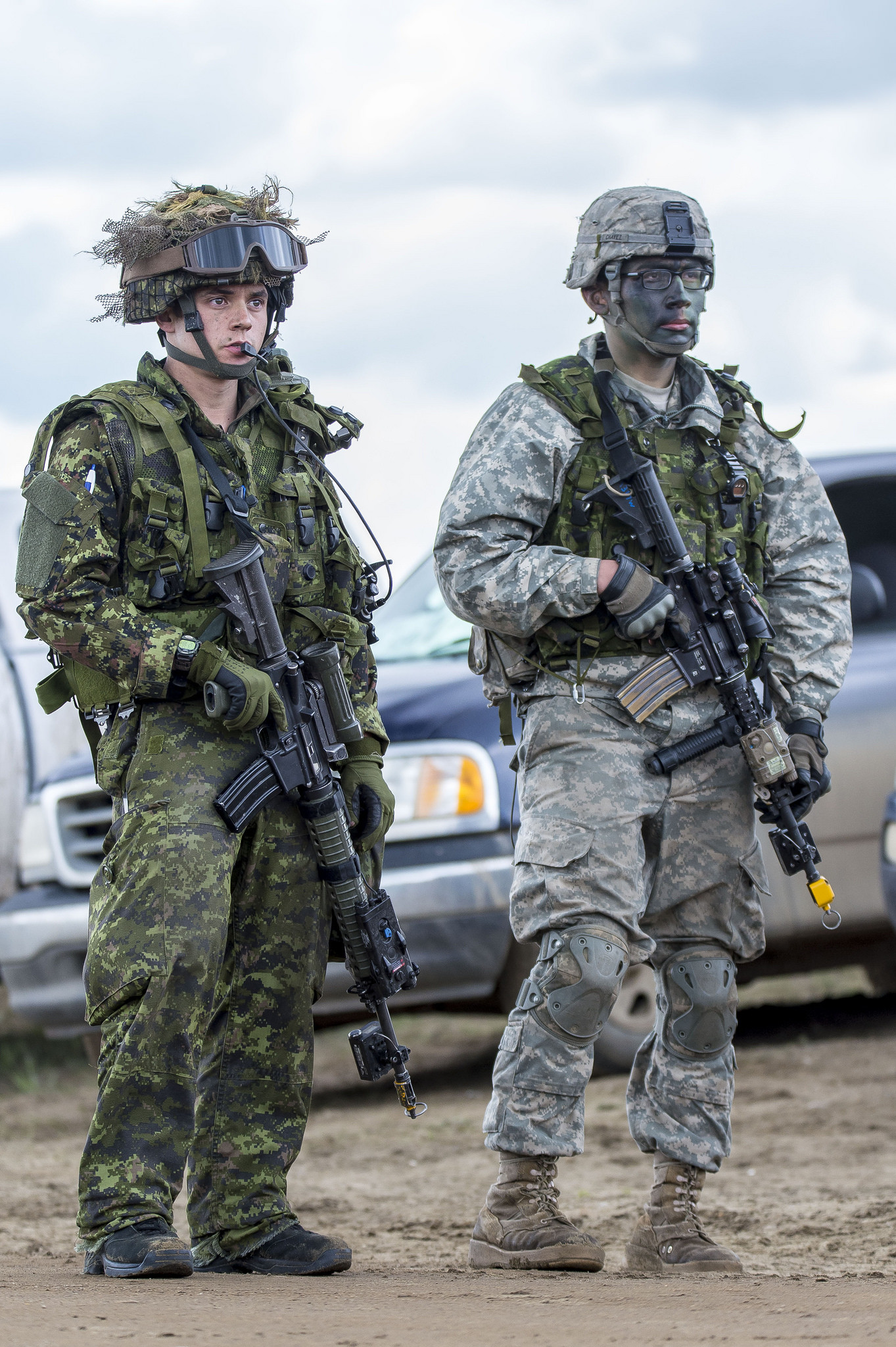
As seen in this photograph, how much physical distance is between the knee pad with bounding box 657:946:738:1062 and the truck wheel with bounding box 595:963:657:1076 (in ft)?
7.36

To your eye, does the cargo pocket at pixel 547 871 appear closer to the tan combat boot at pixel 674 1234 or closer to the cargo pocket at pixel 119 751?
the tan combat boot at pixel 674 1234

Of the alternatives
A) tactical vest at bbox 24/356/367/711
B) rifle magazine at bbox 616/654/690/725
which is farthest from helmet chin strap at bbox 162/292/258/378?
rifle magazine at bbox 616/654/690/725

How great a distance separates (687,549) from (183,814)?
1338 mm

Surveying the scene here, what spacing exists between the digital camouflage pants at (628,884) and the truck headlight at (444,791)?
1.87 meters

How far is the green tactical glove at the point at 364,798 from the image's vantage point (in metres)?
4.01

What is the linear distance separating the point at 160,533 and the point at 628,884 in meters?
1.28

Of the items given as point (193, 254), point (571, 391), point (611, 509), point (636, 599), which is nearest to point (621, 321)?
point (571, 391)

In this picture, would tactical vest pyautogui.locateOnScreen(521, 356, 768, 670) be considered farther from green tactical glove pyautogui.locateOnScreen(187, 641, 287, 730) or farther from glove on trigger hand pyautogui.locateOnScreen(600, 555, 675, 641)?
green tactical glove pyautogui.locateOnScreen(187, 641, 287, 730)

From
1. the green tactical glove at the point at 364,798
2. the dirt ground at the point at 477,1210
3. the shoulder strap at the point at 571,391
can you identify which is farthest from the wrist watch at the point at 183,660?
the dirt ground at the point at 477,1210

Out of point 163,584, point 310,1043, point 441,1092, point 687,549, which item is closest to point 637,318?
Answer: point 687,549

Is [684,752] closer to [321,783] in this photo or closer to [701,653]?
[701,653]

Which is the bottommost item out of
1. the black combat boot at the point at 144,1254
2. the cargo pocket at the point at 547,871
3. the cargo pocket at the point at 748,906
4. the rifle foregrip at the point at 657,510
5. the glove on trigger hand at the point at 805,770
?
the black combat boot at the point at 144,1254

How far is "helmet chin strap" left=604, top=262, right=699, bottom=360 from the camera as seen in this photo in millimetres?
4137

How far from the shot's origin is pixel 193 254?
12.5ft
